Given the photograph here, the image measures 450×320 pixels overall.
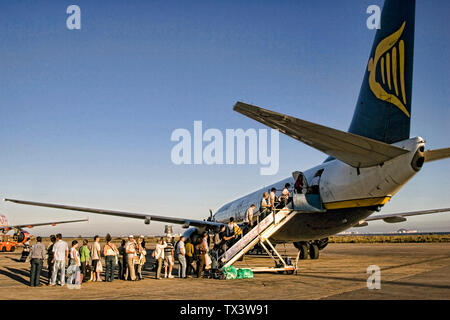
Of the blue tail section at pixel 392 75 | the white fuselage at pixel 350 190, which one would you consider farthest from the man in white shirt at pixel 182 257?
the blue tail section at pixel 392 75

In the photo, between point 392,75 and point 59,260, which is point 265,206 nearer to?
point 392,75

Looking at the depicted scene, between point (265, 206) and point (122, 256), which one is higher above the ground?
point (265, 206)

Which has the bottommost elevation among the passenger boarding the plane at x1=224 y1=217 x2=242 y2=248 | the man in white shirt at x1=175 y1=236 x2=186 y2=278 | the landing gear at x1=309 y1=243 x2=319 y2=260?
the landing gear at x1=309 y1=243 x2=319 y2=260

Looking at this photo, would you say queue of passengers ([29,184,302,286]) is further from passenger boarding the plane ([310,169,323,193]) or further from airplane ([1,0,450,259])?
airplane ([1,0,450,259])

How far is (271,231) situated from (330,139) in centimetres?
655

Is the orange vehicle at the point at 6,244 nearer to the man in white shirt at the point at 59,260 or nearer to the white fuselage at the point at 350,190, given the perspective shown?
the man in white shirt at the point at 59,260

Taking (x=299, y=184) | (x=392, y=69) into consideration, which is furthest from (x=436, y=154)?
(x=299, y=184)

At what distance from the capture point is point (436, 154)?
10664 millimetres

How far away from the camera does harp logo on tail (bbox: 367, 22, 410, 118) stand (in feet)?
Result: 36.9

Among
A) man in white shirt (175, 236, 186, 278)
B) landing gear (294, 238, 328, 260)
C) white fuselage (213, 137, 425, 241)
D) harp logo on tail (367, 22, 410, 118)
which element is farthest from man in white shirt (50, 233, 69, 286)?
landing gear (294, 238, 328, 260)

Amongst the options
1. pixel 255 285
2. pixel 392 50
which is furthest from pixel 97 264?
pixel 392 50

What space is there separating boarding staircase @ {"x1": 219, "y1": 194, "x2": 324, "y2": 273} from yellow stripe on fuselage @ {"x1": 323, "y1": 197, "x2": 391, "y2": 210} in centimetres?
63
